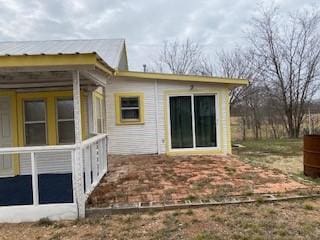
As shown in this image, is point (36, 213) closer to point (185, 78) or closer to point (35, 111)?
point (35, 111)

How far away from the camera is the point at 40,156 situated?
8562 mm

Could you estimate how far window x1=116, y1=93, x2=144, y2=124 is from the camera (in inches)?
456

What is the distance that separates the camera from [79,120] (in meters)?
5.40

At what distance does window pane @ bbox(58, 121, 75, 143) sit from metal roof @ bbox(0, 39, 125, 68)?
3943mm

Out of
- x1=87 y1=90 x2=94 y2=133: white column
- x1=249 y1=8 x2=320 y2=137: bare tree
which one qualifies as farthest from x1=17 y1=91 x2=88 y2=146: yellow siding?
x1=249 y1=8 x2=320 y2=137: bare tree

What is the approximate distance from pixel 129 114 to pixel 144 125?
2.08ft

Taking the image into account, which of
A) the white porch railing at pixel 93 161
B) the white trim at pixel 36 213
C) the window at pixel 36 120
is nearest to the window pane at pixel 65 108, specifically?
the window at pixel 36 120

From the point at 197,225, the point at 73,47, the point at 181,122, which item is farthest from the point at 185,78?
the point at 197,225

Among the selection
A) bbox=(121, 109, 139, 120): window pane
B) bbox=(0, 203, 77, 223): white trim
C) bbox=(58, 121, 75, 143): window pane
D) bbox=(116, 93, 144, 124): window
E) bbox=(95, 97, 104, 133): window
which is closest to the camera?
bbox=(0, 203, 77, 223): white trim

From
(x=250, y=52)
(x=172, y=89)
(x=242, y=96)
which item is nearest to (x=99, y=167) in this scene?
(x=172, y=89)

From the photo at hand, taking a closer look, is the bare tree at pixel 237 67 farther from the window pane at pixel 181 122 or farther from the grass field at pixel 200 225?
the grass field at pixel 200 225

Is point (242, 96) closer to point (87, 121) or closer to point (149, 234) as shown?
point (87, 121)

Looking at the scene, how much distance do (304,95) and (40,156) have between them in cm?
1601

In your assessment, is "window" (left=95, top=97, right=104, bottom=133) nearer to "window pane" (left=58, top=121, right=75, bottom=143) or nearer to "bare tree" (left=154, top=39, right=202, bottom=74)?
"window pane" (left=58, top=121, right=75, bottom=143)
